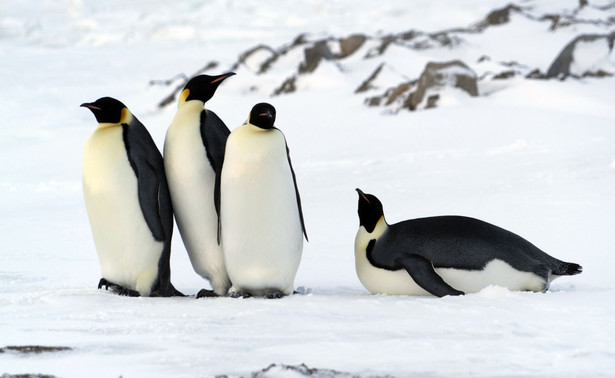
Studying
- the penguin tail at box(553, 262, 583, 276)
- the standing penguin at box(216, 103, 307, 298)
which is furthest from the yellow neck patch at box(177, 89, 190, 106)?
the penguin tail at box(553, 262, 583, 276)

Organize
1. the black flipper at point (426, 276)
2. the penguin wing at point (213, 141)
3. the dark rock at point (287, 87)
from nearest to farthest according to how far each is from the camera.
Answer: the black flipper at point (426, 276), the penguin wing at point (213, 141), the dark rock at point (287, 87)

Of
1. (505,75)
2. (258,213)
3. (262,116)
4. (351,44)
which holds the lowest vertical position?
(258,213)

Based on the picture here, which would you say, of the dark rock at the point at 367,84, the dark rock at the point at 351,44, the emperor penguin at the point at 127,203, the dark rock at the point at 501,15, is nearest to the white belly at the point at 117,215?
the emperor penguin at the point at 127,203

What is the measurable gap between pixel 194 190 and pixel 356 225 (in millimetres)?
2087

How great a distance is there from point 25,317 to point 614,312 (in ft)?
6.19

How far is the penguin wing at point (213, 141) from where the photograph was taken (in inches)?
132

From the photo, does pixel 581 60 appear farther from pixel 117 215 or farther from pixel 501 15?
pixel 117 215

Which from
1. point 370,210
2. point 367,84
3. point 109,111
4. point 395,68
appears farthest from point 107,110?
point 395,68

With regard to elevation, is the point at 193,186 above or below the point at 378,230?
above

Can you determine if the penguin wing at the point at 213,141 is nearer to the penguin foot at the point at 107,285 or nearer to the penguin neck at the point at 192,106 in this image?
the penguin neck at the point at 192,106

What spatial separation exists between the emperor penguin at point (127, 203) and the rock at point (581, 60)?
921 centimetres

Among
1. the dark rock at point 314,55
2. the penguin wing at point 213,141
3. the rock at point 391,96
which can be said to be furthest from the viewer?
the dark rock at point 314,55

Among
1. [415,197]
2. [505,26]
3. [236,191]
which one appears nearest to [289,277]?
[236,191]

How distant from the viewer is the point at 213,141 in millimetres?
3359
